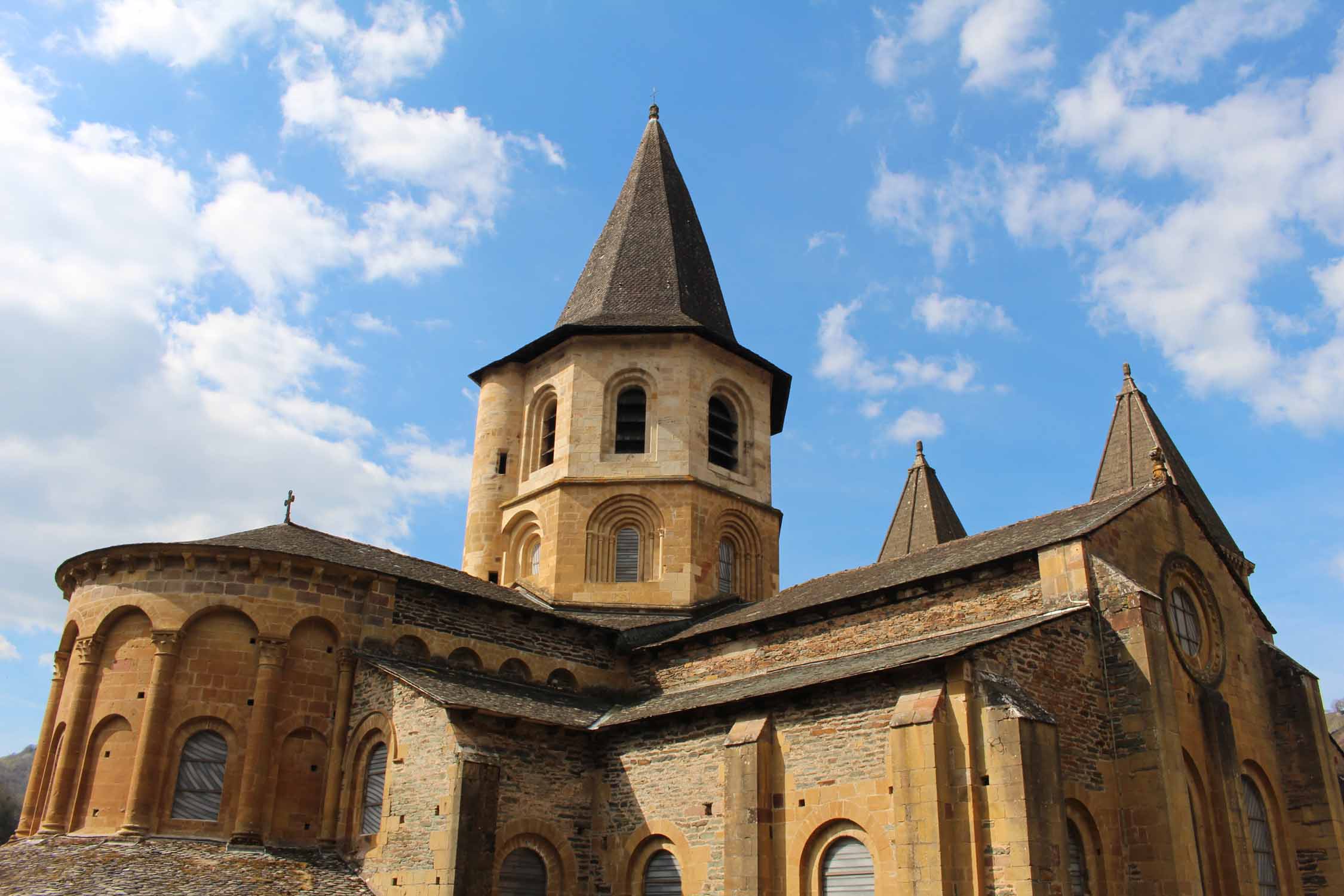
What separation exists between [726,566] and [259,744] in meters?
11.5

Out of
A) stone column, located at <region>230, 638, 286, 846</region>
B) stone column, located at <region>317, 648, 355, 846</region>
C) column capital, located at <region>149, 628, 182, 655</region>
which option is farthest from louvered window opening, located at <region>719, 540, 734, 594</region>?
column capital, located at <region>149, 628, 182, 655</region>

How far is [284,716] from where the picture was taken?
672 inches

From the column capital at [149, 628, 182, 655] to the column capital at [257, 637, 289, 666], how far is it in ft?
3.90

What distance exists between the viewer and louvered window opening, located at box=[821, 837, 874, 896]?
13.9 meters

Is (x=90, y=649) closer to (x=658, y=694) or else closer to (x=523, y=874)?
(x=523, y=874)

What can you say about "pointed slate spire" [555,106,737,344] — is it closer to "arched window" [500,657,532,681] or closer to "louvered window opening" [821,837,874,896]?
"arched window" [500,657,532,681]

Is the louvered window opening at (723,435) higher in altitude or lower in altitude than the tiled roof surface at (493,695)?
higher

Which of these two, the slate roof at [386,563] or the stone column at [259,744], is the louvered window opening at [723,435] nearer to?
the slate roof at [386,563]

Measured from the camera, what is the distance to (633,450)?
24.9 m

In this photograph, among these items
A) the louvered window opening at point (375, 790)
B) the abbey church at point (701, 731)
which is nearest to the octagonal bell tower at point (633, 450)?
the abbey church at point (701, 731)

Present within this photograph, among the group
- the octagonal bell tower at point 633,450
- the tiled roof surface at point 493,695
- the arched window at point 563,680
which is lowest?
the tiled roof surface at point 493,695

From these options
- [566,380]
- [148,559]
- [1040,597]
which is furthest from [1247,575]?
[148,559]

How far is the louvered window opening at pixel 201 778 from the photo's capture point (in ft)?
53.8

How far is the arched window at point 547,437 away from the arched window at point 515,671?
646cm
